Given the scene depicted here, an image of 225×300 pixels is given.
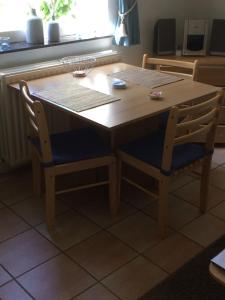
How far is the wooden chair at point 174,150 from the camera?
1.89m

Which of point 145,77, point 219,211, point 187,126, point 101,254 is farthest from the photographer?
point 145,77

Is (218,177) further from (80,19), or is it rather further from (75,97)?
(80,19)

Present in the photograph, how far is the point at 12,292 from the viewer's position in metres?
1.78

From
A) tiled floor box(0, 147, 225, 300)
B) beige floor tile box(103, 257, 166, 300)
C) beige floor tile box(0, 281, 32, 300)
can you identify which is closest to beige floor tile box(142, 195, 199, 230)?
tiled floor box(0, 147, 225, 300)

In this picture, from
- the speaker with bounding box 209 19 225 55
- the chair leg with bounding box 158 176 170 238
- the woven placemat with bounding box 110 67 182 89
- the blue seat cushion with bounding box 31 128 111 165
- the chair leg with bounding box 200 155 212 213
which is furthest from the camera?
the speaker with bounding box 209 19 225 55

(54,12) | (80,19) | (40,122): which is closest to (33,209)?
(40,122)

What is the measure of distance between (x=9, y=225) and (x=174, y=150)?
101 cm

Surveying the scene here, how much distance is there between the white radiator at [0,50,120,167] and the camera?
2.41 metres

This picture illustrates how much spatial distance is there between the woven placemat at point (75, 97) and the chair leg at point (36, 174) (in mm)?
400

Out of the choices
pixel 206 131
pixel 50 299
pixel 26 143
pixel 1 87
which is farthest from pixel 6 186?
pixel 206 131

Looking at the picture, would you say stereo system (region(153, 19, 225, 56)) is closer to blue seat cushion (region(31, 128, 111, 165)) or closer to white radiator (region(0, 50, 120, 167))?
white radiator (region(0, 50, 120, 167))

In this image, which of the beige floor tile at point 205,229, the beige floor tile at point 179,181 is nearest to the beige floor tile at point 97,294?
the beige floor tile at point 205,229

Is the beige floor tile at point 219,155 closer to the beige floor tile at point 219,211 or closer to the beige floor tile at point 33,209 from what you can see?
the beige floor tile at point 219,211

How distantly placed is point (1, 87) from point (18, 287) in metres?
1.19
